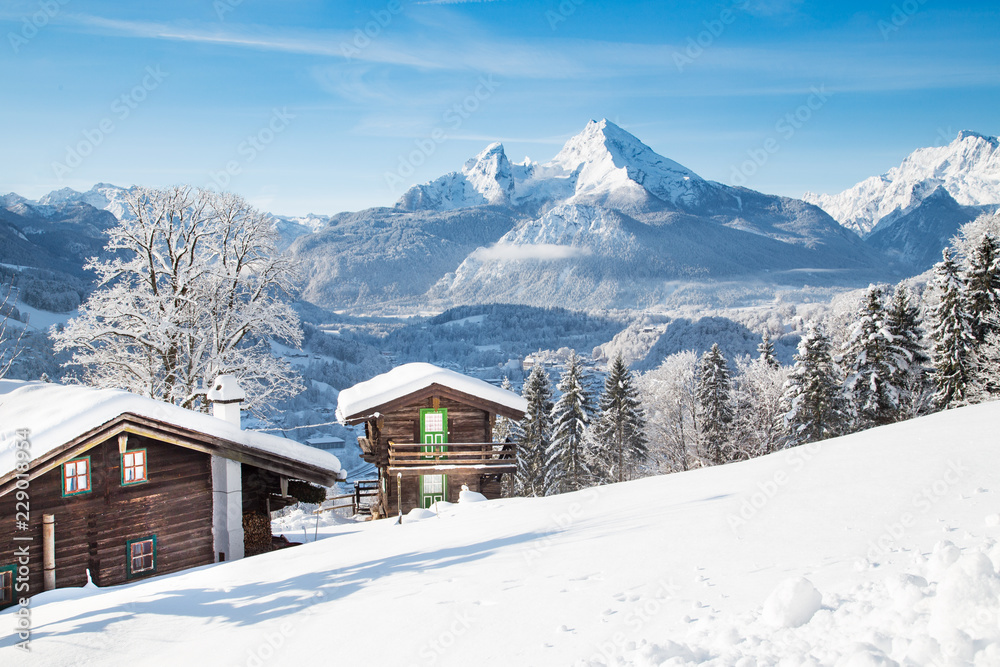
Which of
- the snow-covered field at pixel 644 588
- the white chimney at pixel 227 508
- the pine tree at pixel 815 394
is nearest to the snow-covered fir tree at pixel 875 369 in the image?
the pine tree at pixel 815 394

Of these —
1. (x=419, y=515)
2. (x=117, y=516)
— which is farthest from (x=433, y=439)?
(x=117, y=516)

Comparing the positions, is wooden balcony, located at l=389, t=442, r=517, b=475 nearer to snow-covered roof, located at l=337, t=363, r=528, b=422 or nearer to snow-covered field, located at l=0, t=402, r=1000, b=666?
snow-covered roof, located at l=337, t=363, r=528, b=422

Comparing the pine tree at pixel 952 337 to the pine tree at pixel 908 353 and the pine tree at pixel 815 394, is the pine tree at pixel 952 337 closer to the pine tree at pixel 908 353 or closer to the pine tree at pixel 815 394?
the pine tree at pixel 908 353

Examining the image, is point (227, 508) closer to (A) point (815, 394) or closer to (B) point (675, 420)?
(A) point (815, 394)

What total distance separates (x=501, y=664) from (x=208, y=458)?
11490 mm

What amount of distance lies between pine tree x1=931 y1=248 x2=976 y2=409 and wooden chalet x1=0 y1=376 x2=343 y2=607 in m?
33.4

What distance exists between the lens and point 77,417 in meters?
12.2

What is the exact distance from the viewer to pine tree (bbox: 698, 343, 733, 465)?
41.7m

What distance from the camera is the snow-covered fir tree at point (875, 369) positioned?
34688 mm

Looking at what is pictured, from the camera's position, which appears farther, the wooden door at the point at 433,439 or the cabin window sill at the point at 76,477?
the wooden door at the point at 433,439

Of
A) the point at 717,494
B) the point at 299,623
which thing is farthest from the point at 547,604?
the point at 717,494

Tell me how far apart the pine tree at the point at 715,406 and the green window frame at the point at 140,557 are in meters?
35.4

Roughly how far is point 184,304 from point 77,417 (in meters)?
10.8

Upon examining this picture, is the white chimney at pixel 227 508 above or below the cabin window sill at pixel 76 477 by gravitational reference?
below
